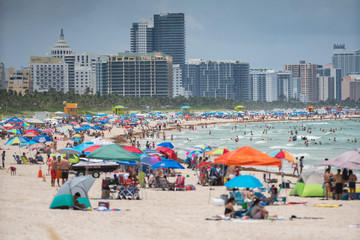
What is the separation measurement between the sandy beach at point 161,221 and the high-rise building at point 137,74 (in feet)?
572

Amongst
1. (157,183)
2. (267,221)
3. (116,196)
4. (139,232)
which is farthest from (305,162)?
(139,232)

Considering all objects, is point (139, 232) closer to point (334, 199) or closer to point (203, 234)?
point (203, 234)

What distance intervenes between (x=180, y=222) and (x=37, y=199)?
5.30 m

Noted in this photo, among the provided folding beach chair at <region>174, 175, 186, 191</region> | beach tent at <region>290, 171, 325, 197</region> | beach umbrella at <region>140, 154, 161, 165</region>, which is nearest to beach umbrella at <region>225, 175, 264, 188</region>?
beach tent at <region>290, 171, 325, 197</region>

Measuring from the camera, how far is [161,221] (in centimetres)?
1338

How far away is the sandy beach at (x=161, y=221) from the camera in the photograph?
37.7ft

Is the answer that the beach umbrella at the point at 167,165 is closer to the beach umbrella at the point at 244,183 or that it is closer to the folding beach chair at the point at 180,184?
the folding beach chair at the point at 180,184

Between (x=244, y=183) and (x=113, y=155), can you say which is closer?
(x=244, y=183)

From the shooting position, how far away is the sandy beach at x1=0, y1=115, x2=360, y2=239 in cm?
1148

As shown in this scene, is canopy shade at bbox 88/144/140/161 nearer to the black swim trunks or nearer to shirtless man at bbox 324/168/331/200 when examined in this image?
shirtless man at bbox 324/168/331/200

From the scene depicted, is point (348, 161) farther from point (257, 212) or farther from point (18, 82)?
point (18, 82)

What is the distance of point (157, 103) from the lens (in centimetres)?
16288

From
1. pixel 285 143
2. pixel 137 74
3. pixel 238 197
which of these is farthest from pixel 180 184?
pixel 137 74

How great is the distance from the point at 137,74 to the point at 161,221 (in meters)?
180
